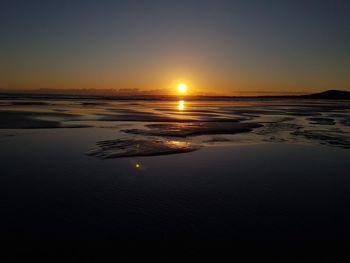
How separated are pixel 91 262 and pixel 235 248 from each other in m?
2.27

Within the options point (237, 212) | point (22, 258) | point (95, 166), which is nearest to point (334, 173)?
point (237, 212)

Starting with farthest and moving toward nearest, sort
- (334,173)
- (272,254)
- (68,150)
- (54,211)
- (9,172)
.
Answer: (68,150), (334,173), (9,172), (54,211), (272,254)

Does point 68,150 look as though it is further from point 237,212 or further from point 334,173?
point 334,173

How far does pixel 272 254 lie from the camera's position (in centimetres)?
502

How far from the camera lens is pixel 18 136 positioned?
1630cm

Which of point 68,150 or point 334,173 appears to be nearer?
point 334,173

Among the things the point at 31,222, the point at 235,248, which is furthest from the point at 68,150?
the point at 235,248

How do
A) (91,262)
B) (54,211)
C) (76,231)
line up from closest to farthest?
(91,262) → (76,231) → (54,211)

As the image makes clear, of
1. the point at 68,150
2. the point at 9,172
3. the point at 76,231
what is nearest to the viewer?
the point at 76,231

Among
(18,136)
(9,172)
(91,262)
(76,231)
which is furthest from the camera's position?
(18,136)

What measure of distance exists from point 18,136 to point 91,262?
44.4 feet

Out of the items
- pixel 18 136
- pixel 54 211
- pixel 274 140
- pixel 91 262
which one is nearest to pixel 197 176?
pixel 54 211

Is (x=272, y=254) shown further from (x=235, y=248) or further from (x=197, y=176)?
(x=197, y=176)

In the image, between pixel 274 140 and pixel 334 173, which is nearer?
pixel 334 173
